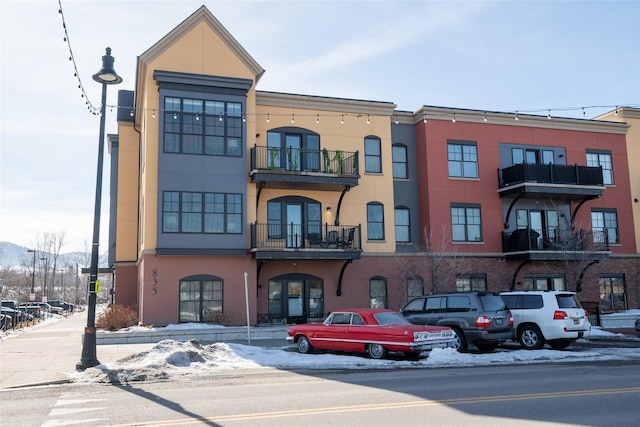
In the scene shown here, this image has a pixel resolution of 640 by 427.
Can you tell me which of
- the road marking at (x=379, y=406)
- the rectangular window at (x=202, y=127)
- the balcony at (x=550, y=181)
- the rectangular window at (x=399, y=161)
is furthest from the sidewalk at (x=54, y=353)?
the rectangular window at (x=399, y=161)

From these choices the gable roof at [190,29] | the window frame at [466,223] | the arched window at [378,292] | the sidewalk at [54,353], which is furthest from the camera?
the window frame at [466,223]

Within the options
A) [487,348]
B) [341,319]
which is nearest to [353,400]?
[341,319]

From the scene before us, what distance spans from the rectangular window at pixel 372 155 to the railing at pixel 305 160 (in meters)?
1.18

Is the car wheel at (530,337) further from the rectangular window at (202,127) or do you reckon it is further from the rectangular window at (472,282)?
the rectangular window at (202,127)

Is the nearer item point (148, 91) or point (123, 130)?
point (148, 91)

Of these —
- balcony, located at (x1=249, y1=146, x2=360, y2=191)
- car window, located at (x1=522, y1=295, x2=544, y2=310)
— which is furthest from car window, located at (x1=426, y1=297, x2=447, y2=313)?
balcony, located at (x1=249, y1=146, x2=360, y2=191)

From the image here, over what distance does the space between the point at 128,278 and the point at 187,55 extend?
11714 millimetres

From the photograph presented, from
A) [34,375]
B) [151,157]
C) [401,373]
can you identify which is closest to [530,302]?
[401,373]

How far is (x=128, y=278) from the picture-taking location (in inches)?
1190

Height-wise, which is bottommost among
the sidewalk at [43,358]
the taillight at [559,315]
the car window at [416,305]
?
the sidewalk at [43,358]

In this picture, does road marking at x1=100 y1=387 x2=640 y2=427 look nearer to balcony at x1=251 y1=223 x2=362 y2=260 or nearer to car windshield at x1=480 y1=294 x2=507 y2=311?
car windshield at x1=480 y1=294 x2=507 y2=311

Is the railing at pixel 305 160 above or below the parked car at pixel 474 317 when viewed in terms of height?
above

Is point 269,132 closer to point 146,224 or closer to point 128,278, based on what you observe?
point 146,224

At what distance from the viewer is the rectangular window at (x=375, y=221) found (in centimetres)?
2953
